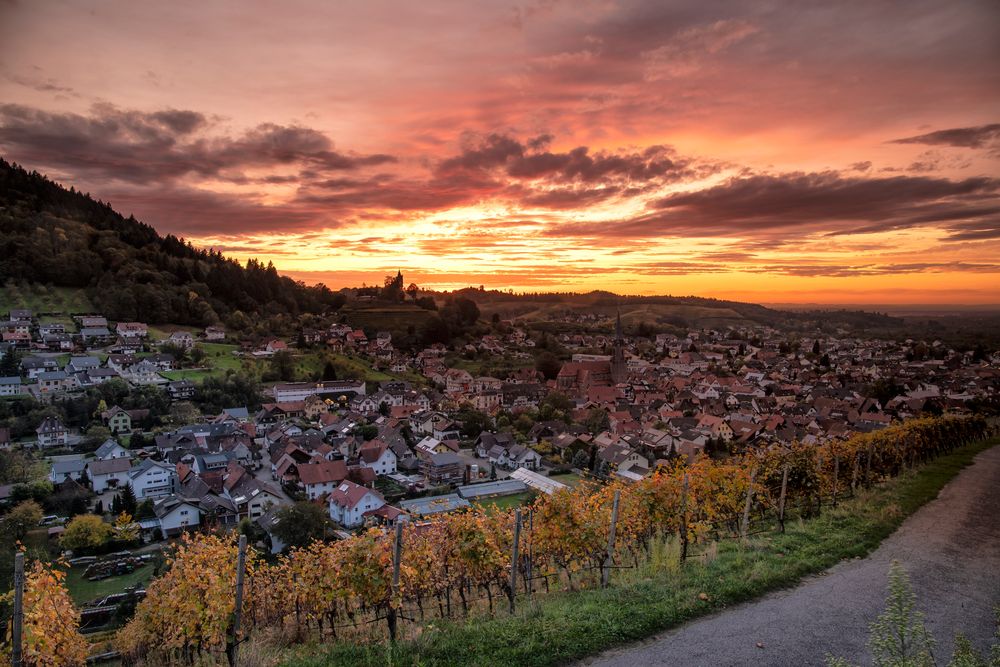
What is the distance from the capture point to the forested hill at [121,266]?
225ft

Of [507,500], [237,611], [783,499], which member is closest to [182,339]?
[507,500]

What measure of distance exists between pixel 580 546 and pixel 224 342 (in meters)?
70.3

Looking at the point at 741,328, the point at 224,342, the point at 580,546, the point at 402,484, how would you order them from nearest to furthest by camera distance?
the point at 580,546 < the point at 402,484 < the point at 224,342 < the point at 741,328

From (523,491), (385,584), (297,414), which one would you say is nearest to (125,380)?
(297,414)

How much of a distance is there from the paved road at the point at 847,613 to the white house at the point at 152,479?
1336 inches

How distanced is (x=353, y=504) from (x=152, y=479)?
46.1 feet

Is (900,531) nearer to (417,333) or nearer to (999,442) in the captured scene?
(999,442)

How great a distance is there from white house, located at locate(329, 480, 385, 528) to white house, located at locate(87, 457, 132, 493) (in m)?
14.1

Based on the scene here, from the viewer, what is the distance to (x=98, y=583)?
2048 cm

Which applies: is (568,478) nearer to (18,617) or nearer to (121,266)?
(18,617)

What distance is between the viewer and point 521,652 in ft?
17.7

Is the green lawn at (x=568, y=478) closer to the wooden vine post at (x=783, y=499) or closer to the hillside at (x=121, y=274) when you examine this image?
the wooden vine post at (x=783, y=499)

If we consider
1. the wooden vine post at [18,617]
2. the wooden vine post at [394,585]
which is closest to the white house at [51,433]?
the wooden vine post at [18,617]

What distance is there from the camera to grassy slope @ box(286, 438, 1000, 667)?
5469 mm
